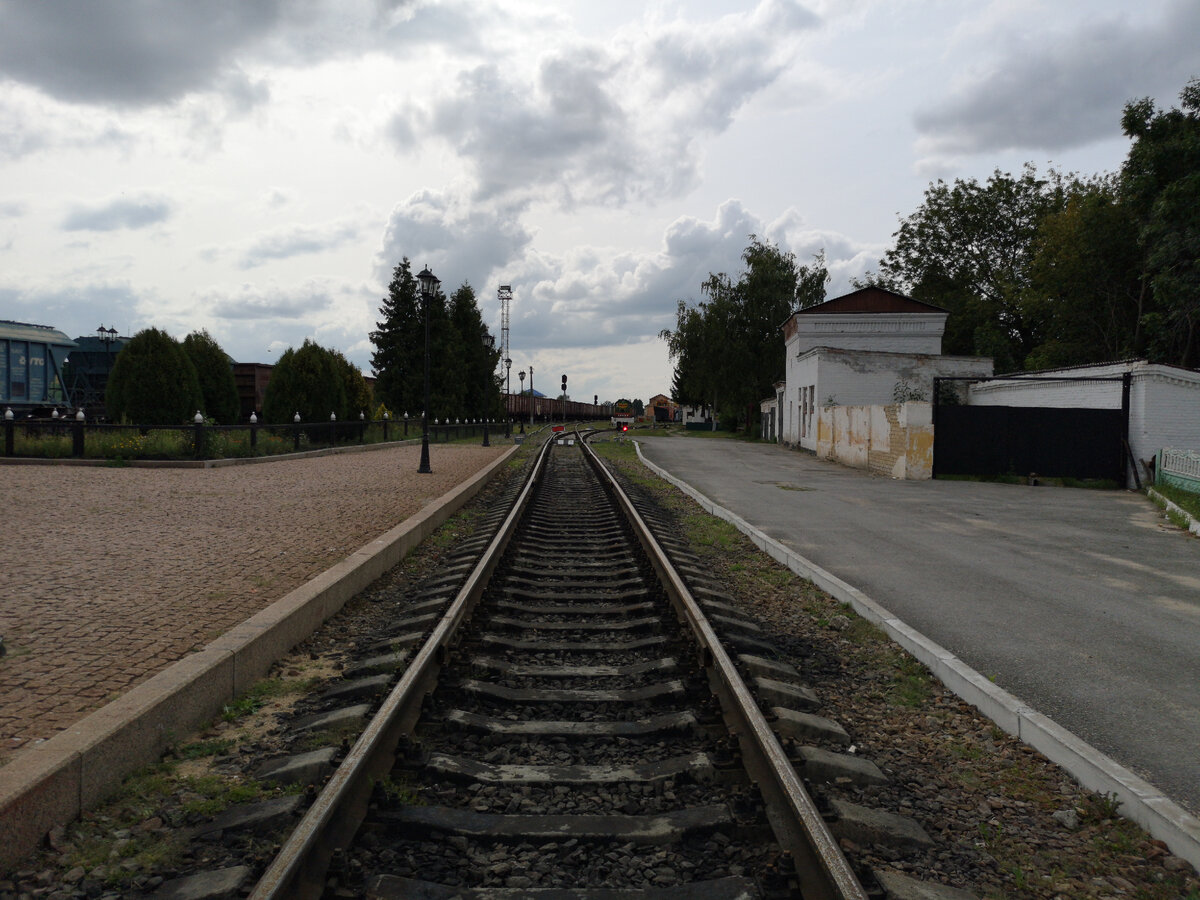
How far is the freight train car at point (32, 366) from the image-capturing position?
147 ft

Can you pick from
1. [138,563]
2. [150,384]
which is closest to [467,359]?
[150,384]

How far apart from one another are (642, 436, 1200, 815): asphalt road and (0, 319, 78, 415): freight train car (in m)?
43.3

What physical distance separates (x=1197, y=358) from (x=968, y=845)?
3928 cm

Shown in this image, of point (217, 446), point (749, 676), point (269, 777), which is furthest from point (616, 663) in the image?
point (217, 446)

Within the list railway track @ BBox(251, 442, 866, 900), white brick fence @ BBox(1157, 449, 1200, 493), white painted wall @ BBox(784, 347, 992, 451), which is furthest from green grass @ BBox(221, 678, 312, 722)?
white painted wall @ BBox(784, 347, 992, 451)

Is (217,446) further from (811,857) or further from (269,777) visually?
(811,857)

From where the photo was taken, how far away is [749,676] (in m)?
4.61

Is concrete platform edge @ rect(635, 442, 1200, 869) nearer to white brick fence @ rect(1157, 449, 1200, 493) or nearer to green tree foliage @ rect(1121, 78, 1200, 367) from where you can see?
white brick fence @ rect(1157, 449, 1200, 493)

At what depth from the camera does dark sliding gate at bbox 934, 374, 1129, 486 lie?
2005cm

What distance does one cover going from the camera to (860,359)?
34531mm

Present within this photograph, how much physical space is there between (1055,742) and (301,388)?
2651 cm

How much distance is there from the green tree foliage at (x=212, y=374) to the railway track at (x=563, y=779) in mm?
25221

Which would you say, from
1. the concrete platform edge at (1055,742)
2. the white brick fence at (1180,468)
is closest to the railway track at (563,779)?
the concrete platform edge at (1055,742)

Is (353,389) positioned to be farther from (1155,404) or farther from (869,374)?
(1155,404)
